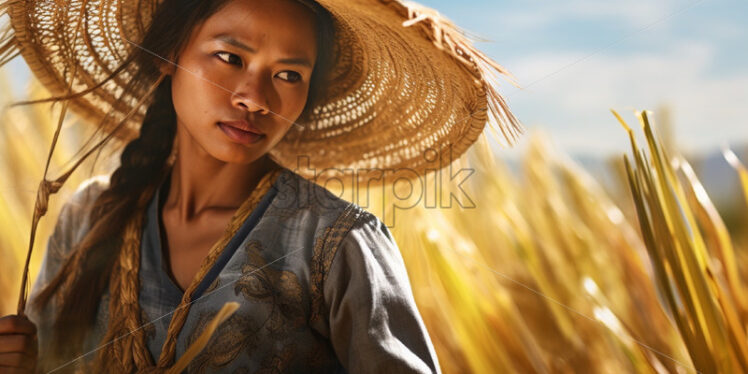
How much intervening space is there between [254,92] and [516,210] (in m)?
0.34

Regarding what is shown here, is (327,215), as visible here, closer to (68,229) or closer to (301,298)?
(301,298)

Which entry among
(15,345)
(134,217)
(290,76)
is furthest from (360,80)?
(15,345)

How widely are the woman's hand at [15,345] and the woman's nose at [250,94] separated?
0.21 metres

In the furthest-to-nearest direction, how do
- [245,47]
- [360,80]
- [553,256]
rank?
[553,256] < [360,80] < [245,47]

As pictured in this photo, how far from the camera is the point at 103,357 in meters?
0.42

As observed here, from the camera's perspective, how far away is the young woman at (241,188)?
39 centimetres

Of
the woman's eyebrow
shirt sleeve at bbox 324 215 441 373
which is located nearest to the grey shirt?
shirt sleeve at bbox 324 215 441 373

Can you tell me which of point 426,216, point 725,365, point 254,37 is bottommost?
point 725,365

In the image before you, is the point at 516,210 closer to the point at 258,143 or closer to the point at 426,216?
the point at 426,216

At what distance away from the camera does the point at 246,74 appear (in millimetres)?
387

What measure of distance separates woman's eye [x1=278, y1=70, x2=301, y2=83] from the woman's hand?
0.24 meters

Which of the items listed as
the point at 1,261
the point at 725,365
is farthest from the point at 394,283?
the point at 1,261

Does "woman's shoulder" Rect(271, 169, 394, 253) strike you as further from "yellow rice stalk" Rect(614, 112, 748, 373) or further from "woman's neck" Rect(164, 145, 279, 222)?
"yellow rice stalk" Rect(614, 112, 748, 373)

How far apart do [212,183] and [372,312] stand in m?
0.16
